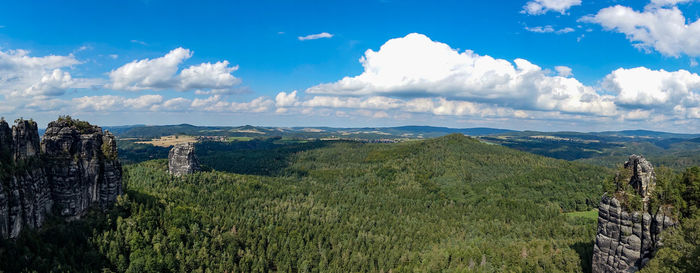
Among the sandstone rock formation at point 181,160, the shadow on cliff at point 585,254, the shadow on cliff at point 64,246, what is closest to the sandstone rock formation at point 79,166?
the shadow on cliff at point 64,246

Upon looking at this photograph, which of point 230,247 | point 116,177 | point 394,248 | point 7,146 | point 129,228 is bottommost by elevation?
point 394,248

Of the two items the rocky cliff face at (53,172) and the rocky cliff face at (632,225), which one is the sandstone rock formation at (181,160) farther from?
the rocky cliff face at (632,225)

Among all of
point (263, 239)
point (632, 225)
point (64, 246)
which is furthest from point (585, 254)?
point (64, 246)

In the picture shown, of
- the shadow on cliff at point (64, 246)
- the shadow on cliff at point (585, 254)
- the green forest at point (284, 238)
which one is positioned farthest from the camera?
the shadow on cliff at point (585, 254)

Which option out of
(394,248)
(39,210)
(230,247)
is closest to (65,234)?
(39,210)

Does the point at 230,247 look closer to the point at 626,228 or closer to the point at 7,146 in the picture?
the point at 7,146

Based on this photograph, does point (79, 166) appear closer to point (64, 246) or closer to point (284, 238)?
point (64, 246)

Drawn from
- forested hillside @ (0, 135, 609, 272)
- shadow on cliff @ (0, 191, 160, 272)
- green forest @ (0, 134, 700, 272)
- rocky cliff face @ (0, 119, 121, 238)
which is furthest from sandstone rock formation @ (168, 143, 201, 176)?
shadow on cliff @ (0, 191, 160, 272)
